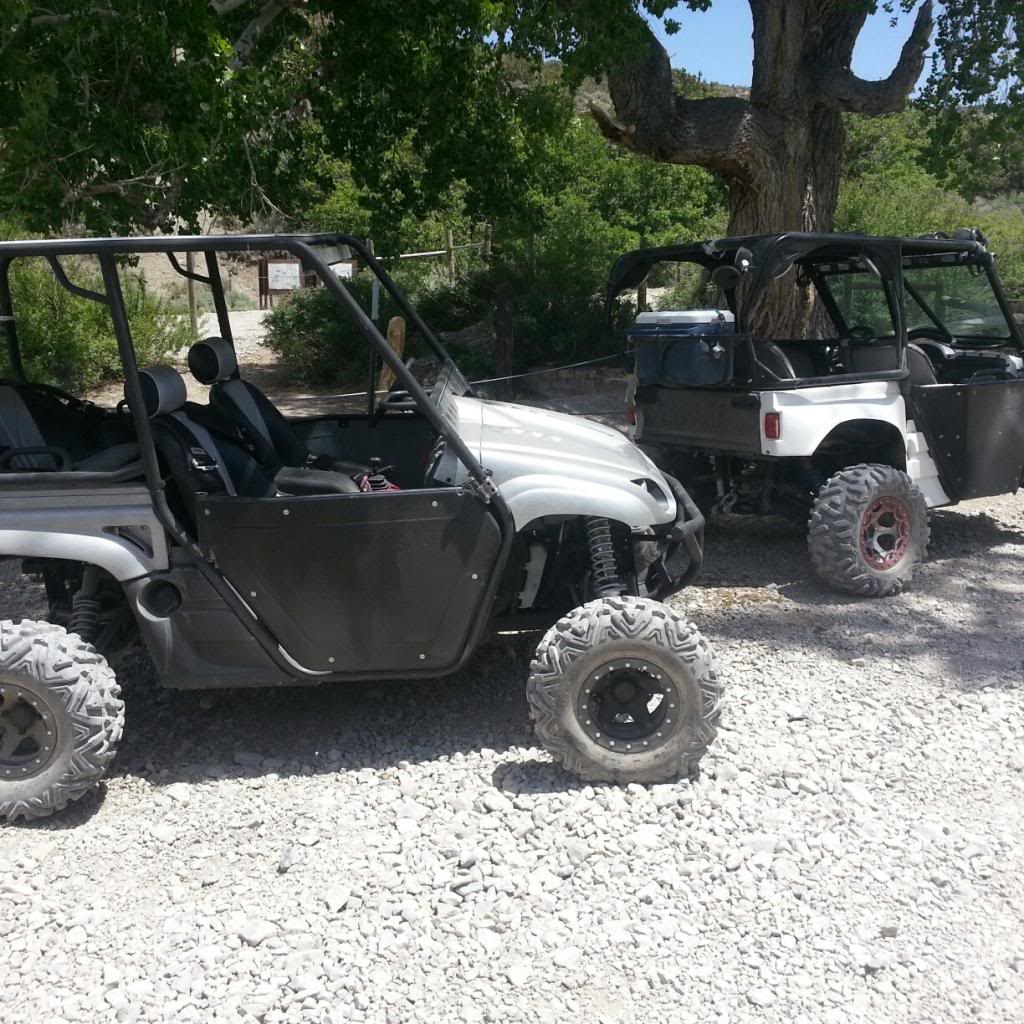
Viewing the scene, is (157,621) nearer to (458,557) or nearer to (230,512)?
(230,512)

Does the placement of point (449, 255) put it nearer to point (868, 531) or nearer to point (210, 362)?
point (868, 531)

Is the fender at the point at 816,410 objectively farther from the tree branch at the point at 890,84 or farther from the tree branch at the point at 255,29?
the tree branch at the point at 890,84

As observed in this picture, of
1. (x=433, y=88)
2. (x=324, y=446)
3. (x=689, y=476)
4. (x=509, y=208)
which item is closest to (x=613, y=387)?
(x=509, y=208)

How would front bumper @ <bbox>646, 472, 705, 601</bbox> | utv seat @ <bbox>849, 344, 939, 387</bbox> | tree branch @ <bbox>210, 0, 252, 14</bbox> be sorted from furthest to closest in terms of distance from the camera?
tree branch @ <bbox>210, 0, 252, 14</bbox>, utv seat @ <bbox>849, 344, 939, 387</bbox>, front bumper @ <bbox>646, 472, 705, 601</bbox>

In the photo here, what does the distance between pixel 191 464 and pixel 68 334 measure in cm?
1052

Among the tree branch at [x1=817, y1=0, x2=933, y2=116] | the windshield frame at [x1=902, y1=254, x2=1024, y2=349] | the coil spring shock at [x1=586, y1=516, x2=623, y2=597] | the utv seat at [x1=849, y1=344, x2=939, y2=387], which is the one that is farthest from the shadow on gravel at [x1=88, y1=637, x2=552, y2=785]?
the tree branch at [x1=817, y1=0, x2=933, y2=116]

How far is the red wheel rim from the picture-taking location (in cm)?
561

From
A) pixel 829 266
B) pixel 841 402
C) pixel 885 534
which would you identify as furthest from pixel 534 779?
pixel 829 266

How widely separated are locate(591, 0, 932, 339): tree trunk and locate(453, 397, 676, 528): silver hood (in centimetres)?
583

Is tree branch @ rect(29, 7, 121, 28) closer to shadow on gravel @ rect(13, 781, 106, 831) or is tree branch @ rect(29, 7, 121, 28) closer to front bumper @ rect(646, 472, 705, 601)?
front bumper @ rect(646, 472, 705, 601)

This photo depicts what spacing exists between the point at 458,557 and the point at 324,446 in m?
1.56

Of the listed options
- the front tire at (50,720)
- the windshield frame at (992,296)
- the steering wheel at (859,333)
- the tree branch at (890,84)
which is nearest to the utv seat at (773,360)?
the windshield frame at (992,296)

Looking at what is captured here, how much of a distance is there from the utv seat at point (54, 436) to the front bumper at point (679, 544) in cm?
185

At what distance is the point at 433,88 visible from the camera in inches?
363
